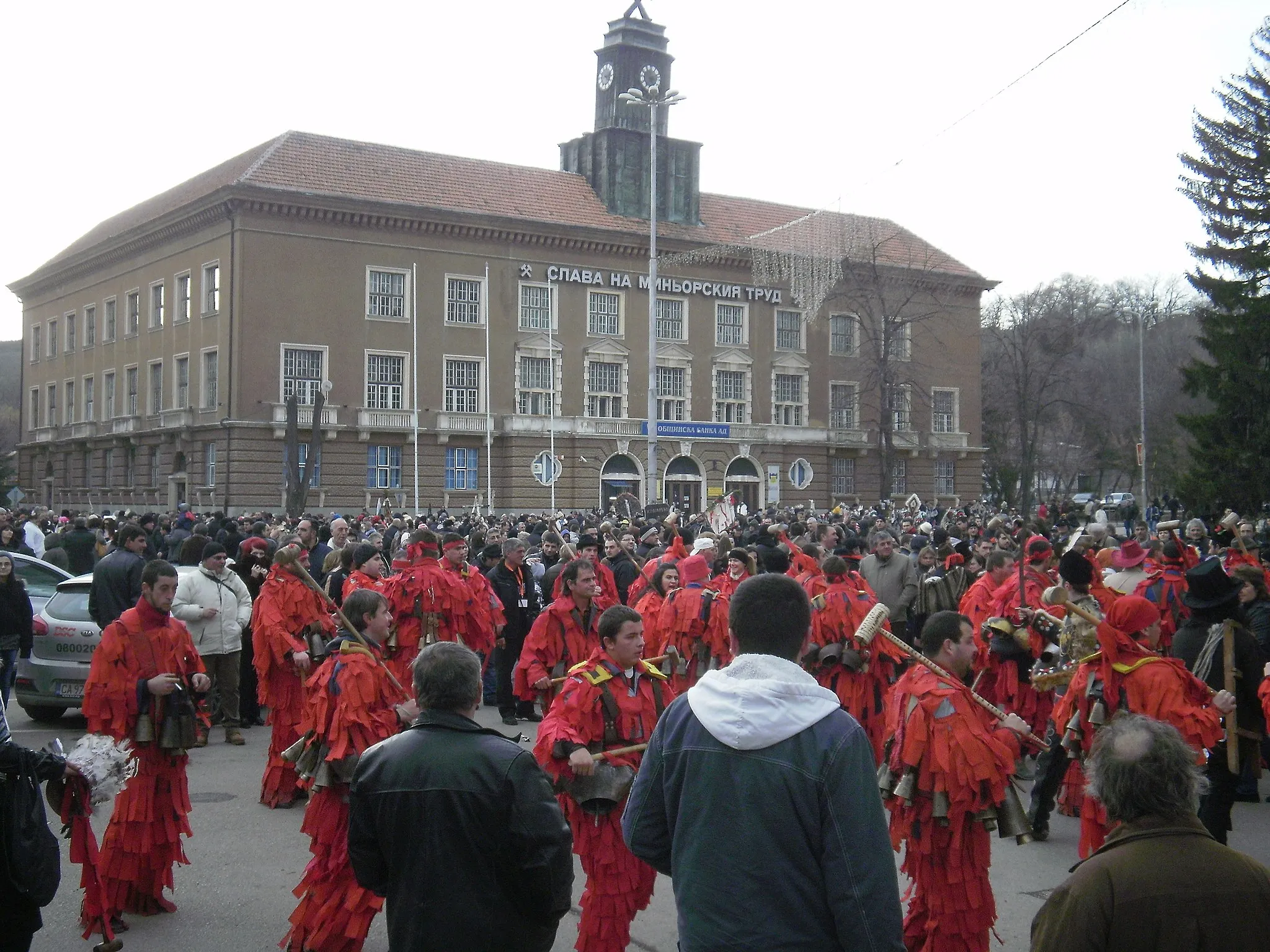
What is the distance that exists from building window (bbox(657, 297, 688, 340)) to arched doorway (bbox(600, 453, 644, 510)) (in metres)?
6.02

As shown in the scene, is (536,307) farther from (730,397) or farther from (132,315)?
(132,315)

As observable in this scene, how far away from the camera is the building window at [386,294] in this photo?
47.5m

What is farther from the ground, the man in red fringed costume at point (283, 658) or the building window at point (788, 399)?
the building window at point (788, 399)

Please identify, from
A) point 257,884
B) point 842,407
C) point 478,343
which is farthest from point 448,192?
point 257,884

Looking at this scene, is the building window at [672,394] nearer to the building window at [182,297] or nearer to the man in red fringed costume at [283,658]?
the building window at [182,297]

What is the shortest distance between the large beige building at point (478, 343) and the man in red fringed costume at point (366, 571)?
36.0 metres

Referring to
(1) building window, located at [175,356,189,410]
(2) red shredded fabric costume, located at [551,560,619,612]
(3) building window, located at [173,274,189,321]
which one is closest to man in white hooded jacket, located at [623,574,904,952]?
(2) red shredded fabric costume, located at [551,560,619,612]

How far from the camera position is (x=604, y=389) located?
2063 inches

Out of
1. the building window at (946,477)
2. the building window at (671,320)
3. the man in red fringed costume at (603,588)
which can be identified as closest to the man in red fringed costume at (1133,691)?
the man in red fringed costume at (603,588)

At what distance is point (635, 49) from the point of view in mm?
53688

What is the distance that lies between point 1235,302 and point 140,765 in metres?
22.7

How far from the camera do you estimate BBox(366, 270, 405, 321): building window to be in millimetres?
47500

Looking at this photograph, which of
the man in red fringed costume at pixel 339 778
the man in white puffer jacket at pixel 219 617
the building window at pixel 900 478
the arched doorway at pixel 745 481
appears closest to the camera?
the man in red fringed costume at pixel 339 778

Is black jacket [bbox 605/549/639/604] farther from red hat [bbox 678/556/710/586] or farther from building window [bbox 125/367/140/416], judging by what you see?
building window [bbox 125/367/140/416]
